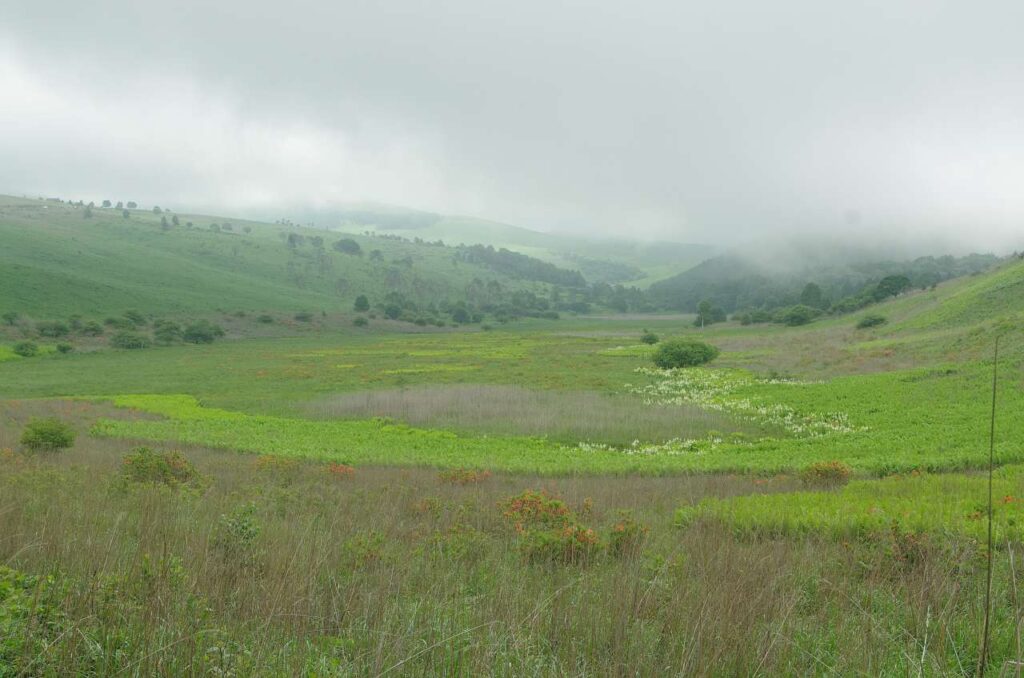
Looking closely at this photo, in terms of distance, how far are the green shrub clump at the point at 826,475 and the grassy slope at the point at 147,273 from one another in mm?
109482

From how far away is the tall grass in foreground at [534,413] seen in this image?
27.3 meters

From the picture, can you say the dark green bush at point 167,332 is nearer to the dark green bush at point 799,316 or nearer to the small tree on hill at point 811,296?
the dark green bush at point 799,316

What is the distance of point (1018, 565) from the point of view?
18.7ft

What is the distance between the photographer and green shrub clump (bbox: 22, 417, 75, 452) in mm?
17734

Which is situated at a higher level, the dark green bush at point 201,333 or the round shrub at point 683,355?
the round shrub at point 683,355

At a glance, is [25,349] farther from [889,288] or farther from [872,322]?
[889,288]

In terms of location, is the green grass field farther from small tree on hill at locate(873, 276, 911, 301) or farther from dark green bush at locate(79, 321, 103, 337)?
small tree on hill at locate(873, 276, 911, 301)

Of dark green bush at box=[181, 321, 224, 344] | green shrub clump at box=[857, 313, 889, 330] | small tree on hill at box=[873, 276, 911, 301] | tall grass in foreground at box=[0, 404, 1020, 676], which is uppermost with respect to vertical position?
small tree on hill at box=[873, 276, 911, 301]

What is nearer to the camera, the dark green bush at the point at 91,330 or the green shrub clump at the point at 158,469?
the green shrub clump at the point at 158,469

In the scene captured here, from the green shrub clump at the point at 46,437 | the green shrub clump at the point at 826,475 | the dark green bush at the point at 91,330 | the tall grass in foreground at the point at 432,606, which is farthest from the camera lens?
the dark green bush at the point at 91,330

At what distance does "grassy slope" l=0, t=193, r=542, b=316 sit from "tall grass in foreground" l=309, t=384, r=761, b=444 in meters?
84.7

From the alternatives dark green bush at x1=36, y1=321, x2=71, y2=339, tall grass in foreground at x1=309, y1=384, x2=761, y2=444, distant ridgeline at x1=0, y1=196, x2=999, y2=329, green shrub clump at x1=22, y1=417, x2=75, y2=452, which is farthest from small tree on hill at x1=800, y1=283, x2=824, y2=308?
green shrub clump at x1=22, y1=417, x2=75, y2=452

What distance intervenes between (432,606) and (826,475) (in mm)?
13812

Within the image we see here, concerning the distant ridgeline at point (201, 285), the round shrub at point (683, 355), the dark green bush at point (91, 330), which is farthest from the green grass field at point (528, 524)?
the distant ridgeline at point (201, 285)
